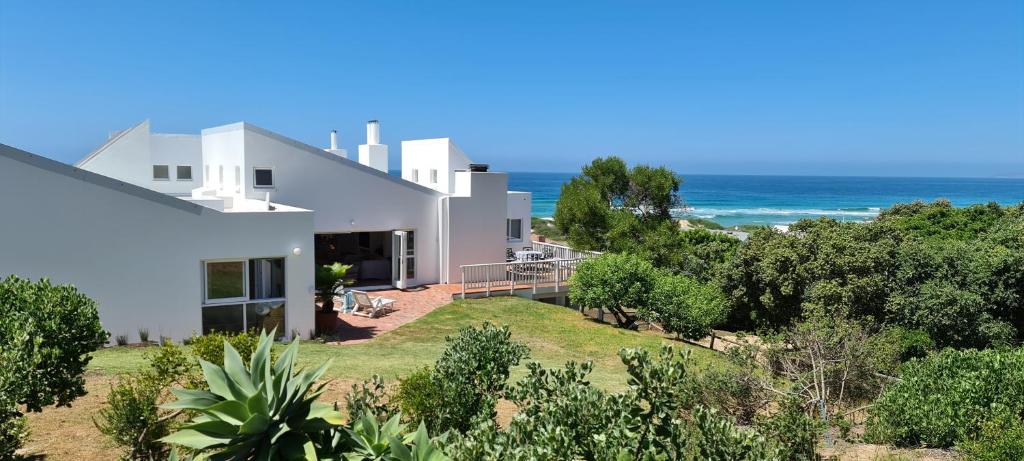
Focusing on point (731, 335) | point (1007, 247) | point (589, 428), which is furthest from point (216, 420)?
point (1007, 247)

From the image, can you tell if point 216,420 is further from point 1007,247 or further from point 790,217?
point 790,217

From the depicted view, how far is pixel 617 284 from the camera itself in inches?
774

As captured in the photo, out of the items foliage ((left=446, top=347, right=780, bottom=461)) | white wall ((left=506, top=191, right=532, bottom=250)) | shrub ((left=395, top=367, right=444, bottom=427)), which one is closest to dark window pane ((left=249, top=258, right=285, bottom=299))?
shrub ((left=395, top=367, right=444, bottom=427))

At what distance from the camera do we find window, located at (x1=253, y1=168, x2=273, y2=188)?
20.1m

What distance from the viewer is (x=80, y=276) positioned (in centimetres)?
1362

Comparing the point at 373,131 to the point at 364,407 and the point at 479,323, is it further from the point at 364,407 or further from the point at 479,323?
the point at 364,407

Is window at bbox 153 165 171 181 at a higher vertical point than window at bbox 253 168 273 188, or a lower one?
higher

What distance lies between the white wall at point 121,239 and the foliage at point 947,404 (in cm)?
1202

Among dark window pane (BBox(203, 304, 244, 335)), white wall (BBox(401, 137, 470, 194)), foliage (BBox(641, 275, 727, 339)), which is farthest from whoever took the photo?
white wall (BBox(401, 137, 470, 194))

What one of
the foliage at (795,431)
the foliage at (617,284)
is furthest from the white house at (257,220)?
the foliage at (795,431)

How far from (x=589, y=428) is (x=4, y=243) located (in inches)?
525

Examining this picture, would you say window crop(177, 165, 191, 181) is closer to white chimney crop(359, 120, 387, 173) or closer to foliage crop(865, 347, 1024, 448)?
white chimney crop(359, 120, 387, 173)

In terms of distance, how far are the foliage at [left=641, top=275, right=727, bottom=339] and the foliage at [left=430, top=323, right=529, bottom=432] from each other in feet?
40.1

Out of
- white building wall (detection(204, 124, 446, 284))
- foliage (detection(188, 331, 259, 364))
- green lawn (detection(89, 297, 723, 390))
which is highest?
white building wall (detection(204, 124, 446, 284))
